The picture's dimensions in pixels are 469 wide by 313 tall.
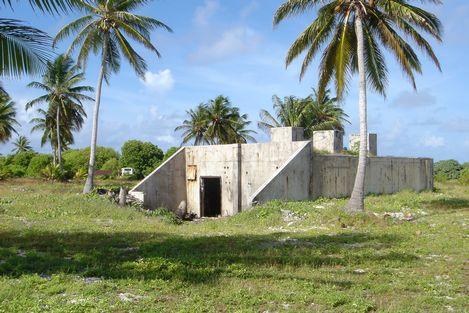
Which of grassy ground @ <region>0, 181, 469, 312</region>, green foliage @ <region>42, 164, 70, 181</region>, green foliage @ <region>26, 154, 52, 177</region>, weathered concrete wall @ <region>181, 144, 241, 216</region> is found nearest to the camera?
grassy ground @ <region>0, 181, 469, 312</region>

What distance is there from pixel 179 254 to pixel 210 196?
1381cm

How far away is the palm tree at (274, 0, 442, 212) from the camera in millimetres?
14953

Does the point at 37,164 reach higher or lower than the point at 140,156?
lower

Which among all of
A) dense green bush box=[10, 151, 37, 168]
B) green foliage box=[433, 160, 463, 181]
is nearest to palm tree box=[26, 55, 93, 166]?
dense green bush box=[10, 151, 37, 168]

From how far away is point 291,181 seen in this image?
709 inches

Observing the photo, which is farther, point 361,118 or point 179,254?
point 361,118

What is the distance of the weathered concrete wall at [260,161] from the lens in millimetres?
19250

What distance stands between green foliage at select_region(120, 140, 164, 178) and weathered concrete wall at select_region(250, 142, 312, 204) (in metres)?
31.9

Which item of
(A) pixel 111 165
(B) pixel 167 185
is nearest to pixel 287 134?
(B) pixel 167 185

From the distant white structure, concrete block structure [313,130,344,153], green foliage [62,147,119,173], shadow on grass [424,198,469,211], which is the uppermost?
green foliage [62,147,119,173]

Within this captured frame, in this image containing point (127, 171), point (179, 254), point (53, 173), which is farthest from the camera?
point (127, 171)

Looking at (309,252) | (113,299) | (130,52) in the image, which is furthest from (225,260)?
→ (130,52)

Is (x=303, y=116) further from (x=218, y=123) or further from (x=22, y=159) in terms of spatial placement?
A: (x=22, y=159)

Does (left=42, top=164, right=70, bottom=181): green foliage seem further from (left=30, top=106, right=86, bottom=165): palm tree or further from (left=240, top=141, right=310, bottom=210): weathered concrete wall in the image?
(left=240, top=141, right=310, bottom=210): weathered concrete wall
